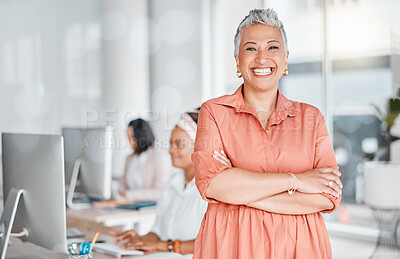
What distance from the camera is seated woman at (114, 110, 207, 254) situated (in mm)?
2268

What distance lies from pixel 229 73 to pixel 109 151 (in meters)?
2.84

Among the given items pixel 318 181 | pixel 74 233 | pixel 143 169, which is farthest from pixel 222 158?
pixel 143 169

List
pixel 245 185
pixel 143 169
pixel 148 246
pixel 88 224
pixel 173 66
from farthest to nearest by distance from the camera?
pixel 173 66
pixel 143 169
pixel 88 224
pixel 148 246
pixel 245 185

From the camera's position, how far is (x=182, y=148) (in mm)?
2512

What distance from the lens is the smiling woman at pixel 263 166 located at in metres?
1.51

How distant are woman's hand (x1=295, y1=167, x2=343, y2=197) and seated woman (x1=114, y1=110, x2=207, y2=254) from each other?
0.86 meters

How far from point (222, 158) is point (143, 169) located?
2482 millimetres

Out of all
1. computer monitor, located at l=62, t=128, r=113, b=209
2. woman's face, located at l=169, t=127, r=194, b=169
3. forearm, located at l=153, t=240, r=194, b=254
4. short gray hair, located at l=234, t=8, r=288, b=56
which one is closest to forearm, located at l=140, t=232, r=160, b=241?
forearm, located at l=153, t=240, r=194, b=254

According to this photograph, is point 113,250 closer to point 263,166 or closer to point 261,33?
point 263,166

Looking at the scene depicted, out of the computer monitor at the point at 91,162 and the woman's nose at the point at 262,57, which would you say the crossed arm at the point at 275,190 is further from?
the computer monitor at the point at 91,162

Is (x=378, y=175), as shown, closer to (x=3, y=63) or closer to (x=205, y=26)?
(x=205, y=26)

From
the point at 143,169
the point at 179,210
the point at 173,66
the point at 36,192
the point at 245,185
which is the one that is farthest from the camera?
the point at 173,66

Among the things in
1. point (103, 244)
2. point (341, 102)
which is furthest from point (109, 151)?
point (341, 102)

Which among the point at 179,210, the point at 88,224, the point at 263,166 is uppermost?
the point at 263,166
